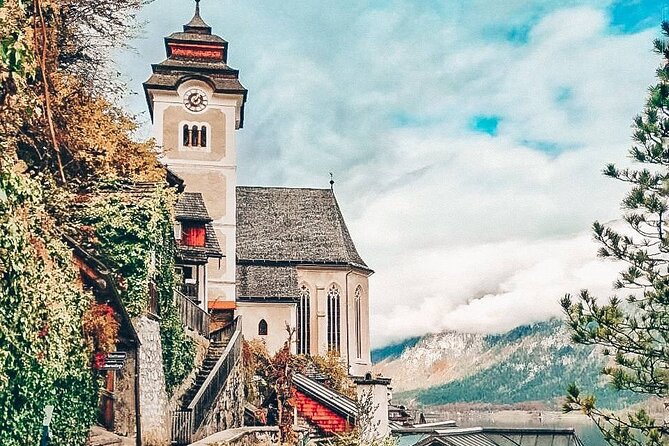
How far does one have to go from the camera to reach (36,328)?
1099cm

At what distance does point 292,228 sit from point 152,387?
32935 mm

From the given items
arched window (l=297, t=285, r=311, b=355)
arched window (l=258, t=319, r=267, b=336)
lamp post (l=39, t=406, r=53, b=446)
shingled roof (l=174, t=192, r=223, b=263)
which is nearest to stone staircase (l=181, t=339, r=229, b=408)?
shingled roof (l=174, t=192, r=223, b=263)

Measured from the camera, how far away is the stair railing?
22.0 meters

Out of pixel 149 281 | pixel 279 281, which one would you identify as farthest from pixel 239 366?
pixel 279 281

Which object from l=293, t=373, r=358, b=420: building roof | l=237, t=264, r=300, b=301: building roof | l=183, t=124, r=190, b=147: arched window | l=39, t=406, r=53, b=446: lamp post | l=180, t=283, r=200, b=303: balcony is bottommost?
l=293, t=373, r=358, b=420: building roof

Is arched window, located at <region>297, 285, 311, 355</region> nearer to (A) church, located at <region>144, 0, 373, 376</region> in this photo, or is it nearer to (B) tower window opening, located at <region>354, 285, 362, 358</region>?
(A) church, located at <region>144, 0, 373, 376</region>

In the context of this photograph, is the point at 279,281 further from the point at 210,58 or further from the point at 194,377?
the point at 194,377

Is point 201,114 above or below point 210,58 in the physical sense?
below

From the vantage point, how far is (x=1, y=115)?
11.1m

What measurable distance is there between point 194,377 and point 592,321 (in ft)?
41.1

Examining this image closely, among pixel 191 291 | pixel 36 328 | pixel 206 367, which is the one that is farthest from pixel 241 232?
pixel 36 328

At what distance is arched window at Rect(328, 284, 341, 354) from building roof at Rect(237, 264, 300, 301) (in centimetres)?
278

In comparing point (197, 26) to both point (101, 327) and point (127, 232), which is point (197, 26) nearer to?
point (127, 232)

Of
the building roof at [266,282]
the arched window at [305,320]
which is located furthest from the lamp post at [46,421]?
the arched window at [305,320]
